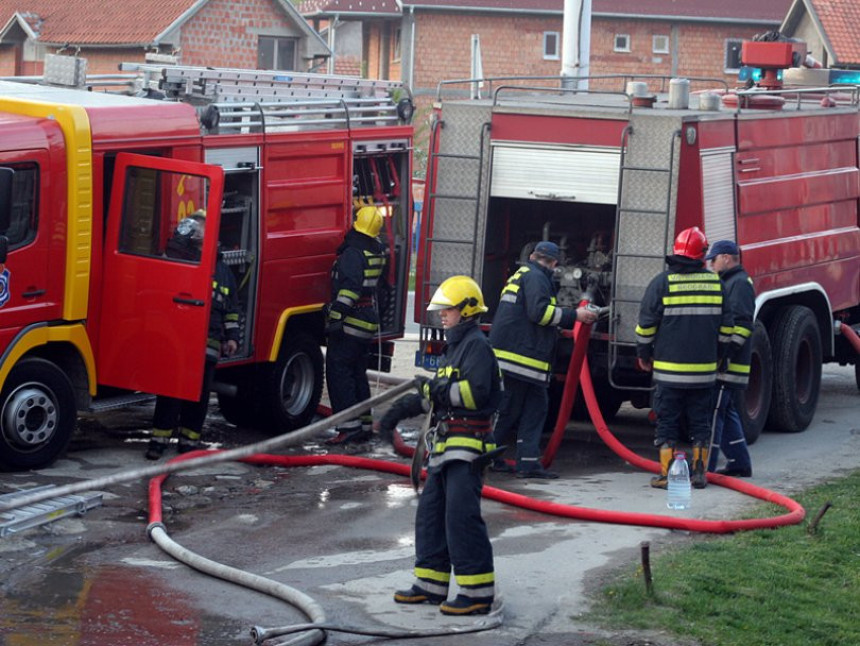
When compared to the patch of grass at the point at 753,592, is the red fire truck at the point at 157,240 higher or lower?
higher

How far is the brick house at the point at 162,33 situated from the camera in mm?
38031

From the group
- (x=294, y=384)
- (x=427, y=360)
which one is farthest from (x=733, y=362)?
(x=294, y=384)

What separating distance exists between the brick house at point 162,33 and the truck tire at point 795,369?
1055 inches

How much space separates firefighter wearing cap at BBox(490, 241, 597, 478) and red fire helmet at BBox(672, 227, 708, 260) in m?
0.73

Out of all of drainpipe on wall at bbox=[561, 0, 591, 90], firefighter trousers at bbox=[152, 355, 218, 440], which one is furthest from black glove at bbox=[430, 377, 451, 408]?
drainpipe on wall at bbox=[561, 0, 591, 90]

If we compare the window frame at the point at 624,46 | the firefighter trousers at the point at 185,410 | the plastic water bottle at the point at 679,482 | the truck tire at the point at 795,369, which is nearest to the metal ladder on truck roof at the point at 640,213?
the plastic water bottle at the point at 679,482

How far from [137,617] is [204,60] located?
3361cm

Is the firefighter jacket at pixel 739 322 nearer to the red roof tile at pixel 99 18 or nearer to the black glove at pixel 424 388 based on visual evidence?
the black glove at pixel 424 388

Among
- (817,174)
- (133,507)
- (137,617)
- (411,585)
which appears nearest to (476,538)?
(411,585)

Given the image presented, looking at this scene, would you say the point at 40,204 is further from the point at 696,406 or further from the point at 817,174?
the point at 817,174

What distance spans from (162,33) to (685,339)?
1137 inches

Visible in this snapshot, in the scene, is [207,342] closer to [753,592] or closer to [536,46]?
[753,592]

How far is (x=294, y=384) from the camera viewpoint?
12.1 meters

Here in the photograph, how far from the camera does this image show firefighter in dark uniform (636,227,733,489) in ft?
33.0
